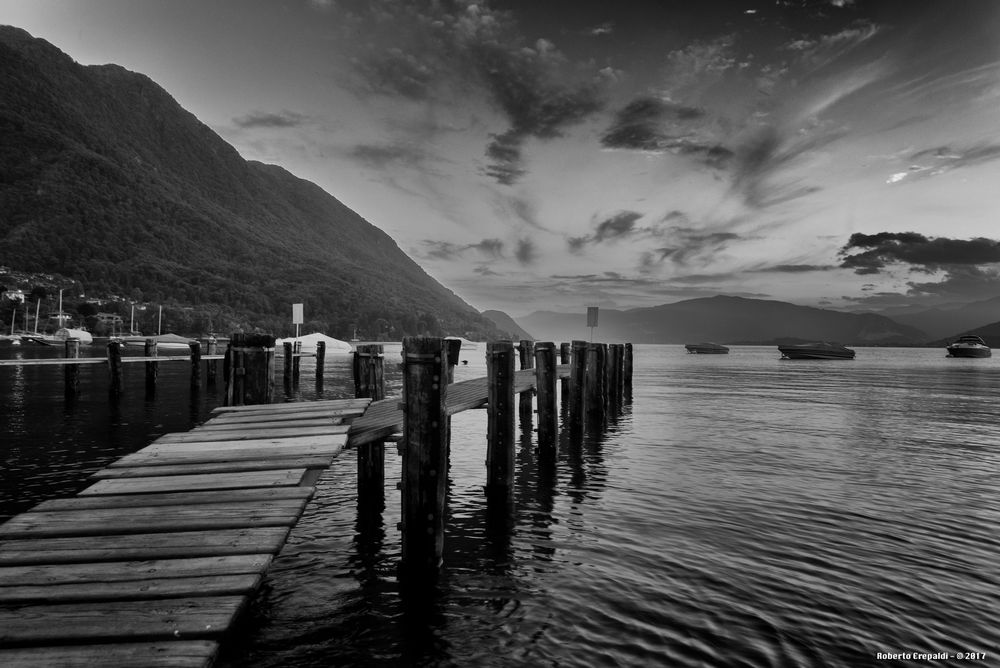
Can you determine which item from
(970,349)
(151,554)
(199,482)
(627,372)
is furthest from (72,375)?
(970,349)

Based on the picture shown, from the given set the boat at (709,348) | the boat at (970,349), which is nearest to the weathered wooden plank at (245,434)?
the boat at (709,348)

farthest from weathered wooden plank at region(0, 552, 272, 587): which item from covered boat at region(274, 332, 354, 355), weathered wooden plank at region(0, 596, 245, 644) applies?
covered boat at region(274, 332, 354, 355)

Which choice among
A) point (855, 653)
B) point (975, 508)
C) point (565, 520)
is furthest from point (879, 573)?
point (975, 508)

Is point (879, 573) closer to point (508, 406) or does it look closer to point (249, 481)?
point (508, 406)

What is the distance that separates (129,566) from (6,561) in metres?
0.74

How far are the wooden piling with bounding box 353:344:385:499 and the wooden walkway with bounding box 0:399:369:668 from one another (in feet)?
11.0

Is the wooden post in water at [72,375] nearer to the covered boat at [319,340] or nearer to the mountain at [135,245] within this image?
the covered boat at [319,340]

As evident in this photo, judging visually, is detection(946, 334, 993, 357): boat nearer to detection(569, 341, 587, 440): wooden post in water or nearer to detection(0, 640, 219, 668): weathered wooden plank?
detection(569, 341, 587, 440): wooden post in water

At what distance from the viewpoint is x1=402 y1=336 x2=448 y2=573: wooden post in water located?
621 cm

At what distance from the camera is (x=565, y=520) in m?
8.71

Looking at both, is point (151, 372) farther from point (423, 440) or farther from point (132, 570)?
point (132, 570)

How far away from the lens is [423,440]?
623cm

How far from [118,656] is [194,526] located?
1.40 metres

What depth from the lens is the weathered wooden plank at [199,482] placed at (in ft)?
15.4
